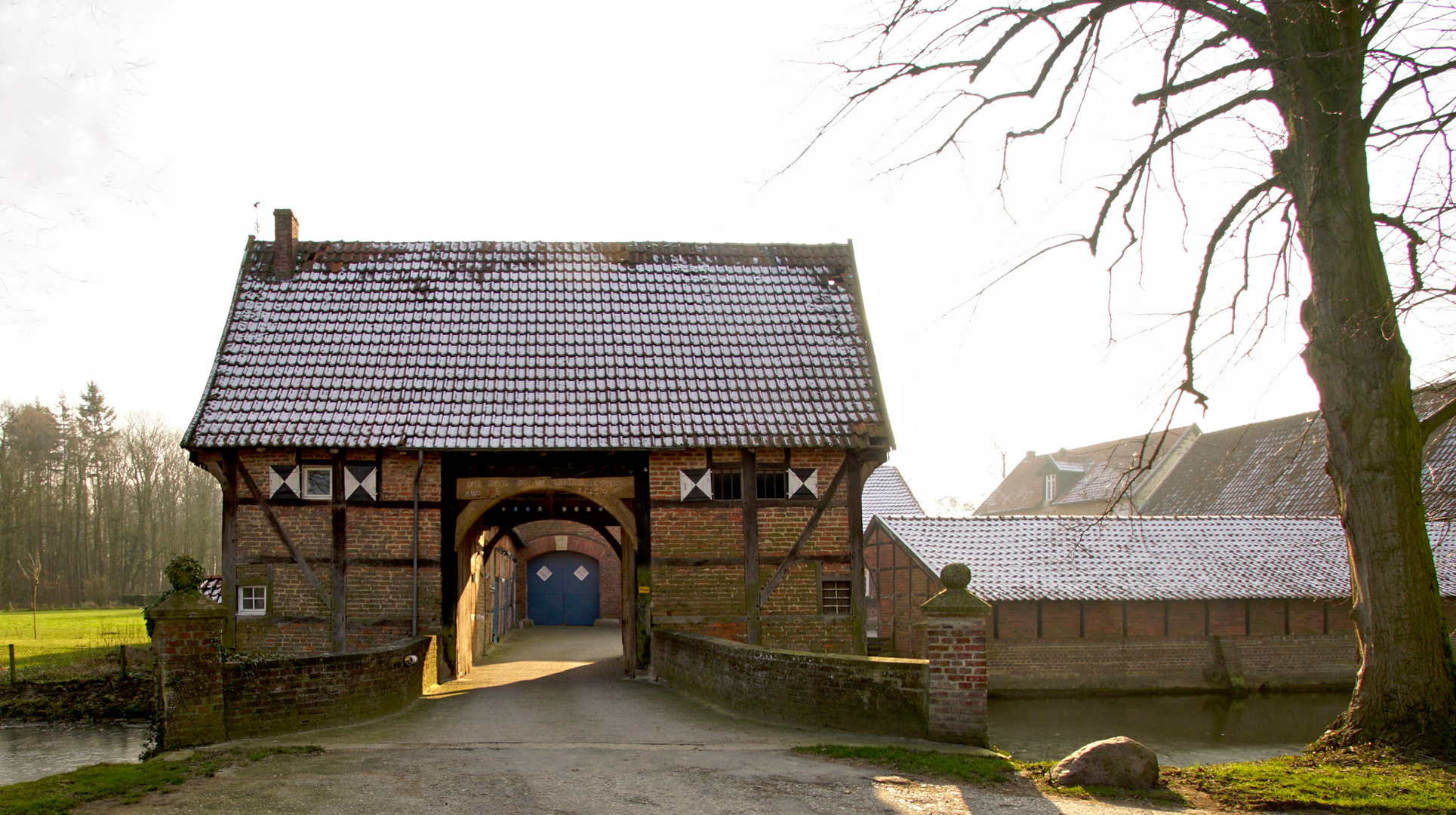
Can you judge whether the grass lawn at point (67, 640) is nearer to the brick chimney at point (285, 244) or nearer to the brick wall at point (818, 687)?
the brick chimney at point (285, 244)

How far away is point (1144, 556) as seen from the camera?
23.0m

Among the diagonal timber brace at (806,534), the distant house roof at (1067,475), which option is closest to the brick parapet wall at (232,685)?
the diagonal timber brace at (806,534)

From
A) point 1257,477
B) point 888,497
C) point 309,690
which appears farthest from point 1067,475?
point 309,690

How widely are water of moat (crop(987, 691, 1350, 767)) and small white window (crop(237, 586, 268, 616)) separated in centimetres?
1028

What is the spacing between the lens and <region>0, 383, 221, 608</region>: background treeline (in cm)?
3462

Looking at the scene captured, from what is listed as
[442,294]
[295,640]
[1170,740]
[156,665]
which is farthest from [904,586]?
[156,665]

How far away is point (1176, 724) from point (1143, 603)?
14.2 ft

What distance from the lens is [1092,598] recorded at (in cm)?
2134

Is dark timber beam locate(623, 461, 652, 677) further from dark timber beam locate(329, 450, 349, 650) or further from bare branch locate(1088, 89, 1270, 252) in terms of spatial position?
bare branch locate(1088, 89, 1270, 252)

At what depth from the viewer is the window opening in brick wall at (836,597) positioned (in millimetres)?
13500

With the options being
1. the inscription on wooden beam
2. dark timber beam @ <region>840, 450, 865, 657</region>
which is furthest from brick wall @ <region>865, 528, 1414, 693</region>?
the inscription on wooden beam

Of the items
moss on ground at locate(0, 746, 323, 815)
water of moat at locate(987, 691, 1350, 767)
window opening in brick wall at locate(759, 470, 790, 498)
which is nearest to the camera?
moss on ground at locate(0, 746, 323, 815)

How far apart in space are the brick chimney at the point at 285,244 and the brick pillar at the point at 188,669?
28.6 feet

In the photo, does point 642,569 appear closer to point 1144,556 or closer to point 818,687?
point 818,687
